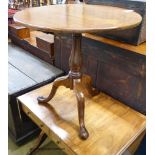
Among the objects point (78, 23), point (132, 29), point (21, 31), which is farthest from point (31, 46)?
point (78, 23)

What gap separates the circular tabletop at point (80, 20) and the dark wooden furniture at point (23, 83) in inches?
23.1

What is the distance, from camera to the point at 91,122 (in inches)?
42.4

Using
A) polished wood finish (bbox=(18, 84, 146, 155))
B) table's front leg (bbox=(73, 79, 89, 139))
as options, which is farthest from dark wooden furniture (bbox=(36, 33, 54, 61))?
table's front leg (bbox=(73, 79, 89, 139))

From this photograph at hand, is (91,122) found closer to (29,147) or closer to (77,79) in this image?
(77,79)

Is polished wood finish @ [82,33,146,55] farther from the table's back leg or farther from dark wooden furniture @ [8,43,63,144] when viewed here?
dark wooden furniture @ [8,43,63,144]

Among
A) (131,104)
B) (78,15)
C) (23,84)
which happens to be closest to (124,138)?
(131,104)

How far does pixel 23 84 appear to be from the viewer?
1.36m

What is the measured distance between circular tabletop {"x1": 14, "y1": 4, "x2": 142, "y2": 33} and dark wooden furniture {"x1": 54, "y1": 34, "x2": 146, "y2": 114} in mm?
223

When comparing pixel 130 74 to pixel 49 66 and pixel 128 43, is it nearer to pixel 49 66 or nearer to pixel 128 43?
pixel 128 43

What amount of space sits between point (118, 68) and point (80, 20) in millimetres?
455

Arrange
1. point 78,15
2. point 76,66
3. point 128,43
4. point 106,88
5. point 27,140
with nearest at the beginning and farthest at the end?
point 78,15, point 76,66, point 128,43, point 106,88, point 27,140

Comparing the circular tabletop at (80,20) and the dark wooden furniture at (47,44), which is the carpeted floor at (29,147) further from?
the circular tabletop at (80,20)

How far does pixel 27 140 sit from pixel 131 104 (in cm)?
85
